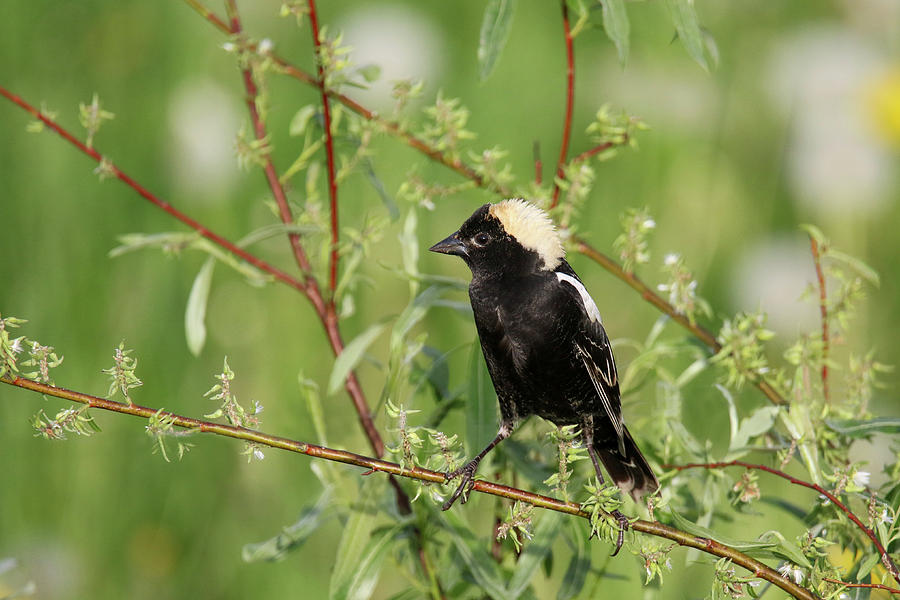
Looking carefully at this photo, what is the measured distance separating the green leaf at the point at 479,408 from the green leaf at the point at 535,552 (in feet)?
0.70

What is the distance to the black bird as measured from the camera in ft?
7.00

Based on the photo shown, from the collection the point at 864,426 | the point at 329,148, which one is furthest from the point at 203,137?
the point at 864,426

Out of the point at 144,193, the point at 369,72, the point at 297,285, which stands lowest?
the point at 297,285

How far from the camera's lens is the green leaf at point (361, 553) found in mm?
2092

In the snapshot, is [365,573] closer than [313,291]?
Yes

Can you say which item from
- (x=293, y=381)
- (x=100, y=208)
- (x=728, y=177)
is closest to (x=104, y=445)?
(x=293, y=381)

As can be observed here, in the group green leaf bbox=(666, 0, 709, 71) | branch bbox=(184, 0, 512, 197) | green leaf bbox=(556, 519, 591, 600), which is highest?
green leaf bbox=(666, 0, 709, 71)

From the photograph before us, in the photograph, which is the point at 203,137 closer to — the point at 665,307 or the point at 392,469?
the point at 665,307

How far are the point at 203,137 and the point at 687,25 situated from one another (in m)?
2.70

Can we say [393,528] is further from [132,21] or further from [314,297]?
[132,21]

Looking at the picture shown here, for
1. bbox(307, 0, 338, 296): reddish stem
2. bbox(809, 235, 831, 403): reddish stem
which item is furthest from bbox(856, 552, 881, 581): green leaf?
bbox(307, 0, 338, 296): reddish stem

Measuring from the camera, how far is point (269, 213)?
3893 mm

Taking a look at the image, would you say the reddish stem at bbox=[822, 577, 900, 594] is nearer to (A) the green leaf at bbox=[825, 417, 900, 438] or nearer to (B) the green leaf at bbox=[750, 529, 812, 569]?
(B) the green leaf at bbox=[750, 529, 812, 569]

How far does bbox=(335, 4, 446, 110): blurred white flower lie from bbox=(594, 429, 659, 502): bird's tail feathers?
266cm
